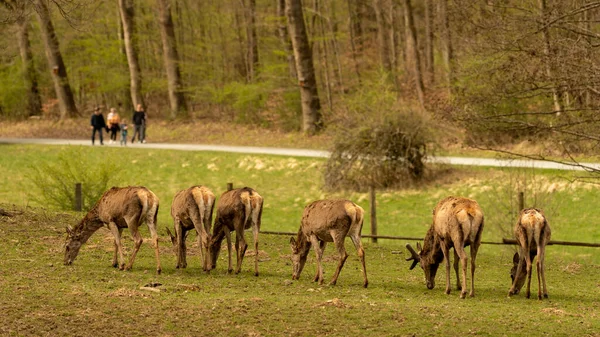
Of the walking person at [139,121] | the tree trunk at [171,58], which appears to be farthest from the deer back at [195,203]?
the tree trunk at [171,58]

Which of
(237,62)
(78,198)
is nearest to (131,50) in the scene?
(237,62)

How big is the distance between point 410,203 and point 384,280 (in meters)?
14.2

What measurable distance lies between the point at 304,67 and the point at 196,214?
27613 mm

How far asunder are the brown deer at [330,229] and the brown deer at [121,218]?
94.9 inches

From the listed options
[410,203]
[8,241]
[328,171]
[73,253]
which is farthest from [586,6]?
[328,171]

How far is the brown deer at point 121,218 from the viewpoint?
16109 mm

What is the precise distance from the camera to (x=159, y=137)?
1921 inches

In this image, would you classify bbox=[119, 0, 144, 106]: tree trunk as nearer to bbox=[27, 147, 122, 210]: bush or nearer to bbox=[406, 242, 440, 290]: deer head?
bbox=[27, 147, 122, 210]: bush

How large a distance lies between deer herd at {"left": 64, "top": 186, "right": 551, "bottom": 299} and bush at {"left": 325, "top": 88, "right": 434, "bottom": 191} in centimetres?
1575

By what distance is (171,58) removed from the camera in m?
52.2

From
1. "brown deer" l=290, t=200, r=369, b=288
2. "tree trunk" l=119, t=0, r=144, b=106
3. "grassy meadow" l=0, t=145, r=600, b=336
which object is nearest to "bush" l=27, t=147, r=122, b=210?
"grassy meadow" l=0, t=145, r=600, b=336

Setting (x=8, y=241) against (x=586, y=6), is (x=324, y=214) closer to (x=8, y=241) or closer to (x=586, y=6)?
(x=586, y=6)

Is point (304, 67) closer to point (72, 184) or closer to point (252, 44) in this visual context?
point (252, 44)

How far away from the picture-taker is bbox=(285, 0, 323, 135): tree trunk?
141 ft
